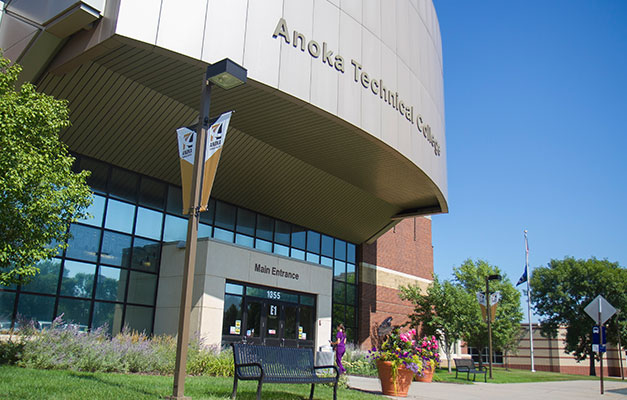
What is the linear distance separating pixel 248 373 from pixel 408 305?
2453 centimetres

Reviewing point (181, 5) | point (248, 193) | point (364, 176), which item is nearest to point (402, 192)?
point (364, 176)

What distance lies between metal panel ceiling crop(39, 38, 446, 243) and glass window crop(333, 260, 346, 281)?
10.7 ft

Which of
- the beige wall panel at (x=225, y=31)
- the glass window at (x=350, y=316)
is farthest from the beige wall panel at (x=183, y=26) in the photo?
the glass window at (x=350, y=316)

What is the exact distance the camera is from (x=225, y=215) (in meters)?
21.3

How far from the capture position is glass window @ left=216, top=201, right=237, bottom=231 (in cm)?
2106

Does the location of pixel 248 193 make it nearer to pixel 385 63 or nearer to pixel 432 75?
pixel 385 63

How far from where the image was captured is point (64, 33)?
12.4 metres

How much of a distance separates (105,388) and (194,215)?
10.4ft

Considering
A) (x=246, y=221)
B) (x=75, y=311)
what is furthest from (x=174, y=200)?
(x=75, y=311)

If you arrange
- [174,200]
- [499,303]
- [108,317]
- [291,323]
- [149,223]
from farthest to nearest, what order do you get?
1. [499,303]
2. [291,323]
3. [174,200]
4. [149,223]
5. [108,317]

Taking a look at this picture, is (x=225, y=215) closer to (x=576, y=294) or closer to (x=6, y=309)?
(x=6, y=309)

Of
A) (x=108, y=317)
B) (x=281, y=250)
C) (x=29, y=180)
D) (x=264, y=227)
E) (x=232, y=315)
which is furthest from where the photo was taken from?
(x=281, y=250)

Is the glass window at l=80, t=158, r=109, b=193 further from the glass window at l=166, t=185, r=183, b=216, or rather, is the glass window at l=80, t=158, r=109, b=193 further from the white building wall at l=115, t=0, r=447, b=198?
the white building wall at l=115, t=0, r=447, b=198

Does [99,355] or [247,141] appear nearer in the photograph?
[99,355]
